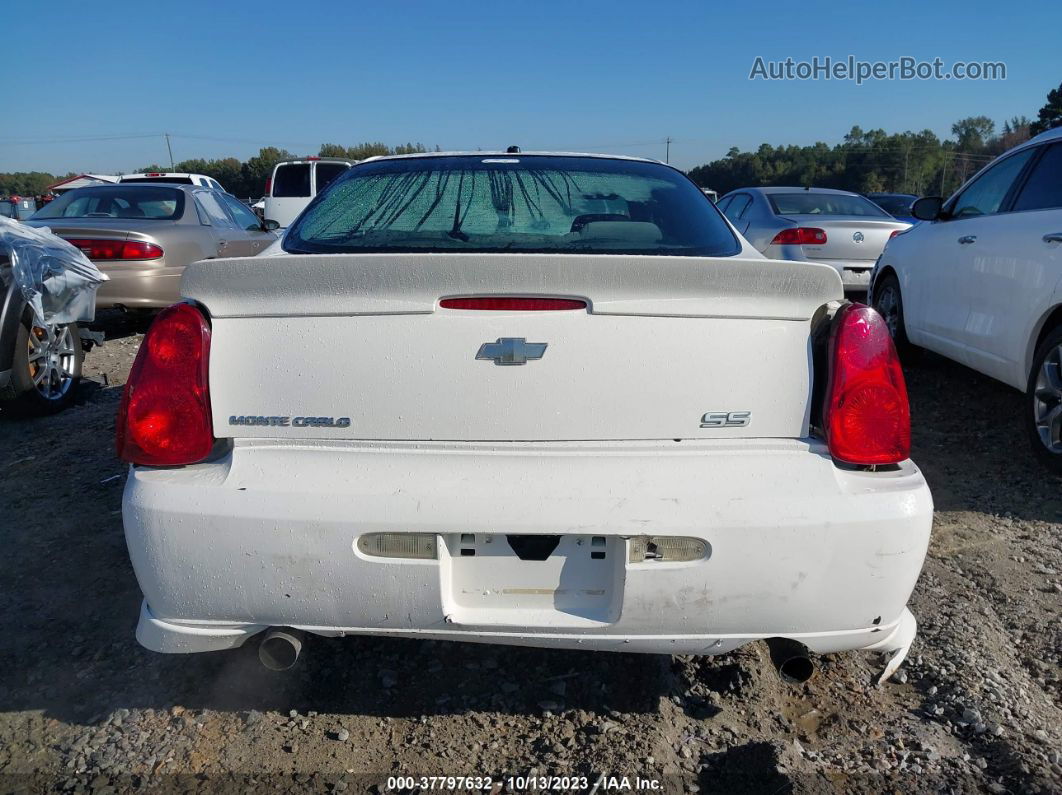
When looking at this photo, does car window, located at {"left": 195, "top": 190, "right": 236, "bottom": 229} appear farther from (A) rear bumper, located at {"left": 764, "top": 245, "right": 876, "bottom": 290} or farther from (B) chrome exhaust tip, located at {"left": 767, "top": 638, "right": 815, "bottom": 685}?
(B) chrome exhaust tip, located at {"left": 767, "top": 638, "right": 815, "bottom": 685}

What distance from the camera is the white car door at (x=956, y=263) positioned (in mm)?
4672

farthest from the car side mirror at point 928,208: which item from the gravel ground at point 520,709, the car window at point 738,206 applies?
the car window at point 738,206

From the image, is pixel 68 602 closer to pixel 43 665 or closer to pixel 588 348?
pixel 43 665

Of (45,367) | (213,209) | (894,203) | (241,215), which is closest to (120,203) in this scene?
(213,209)

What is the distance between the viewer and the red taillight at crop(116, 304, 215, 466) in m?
1.94

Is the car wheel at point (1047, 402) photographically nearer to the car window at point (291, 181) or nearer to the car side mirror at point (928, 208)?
the car side mirror at point (928, 208)

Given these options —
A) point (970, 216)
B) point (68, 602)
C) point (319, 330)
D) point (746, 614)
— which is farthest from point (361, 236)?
point (970, 216)

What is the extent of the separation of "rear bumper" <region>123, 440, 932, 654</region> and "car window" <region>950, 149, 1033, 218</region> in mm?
3552

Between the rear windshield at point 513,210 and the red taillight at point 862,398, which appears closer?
the red taillight at point 862,398

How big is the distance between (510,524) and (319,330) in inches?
25.8

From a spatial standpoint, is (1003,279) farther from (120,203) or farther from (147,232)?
(120,203)

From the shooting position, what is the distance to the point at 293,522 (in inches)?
72.9

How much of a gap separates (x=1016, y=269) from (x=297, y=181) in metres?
14.9

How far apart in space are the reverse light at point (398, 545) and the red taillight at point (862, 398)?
1.01 meters
